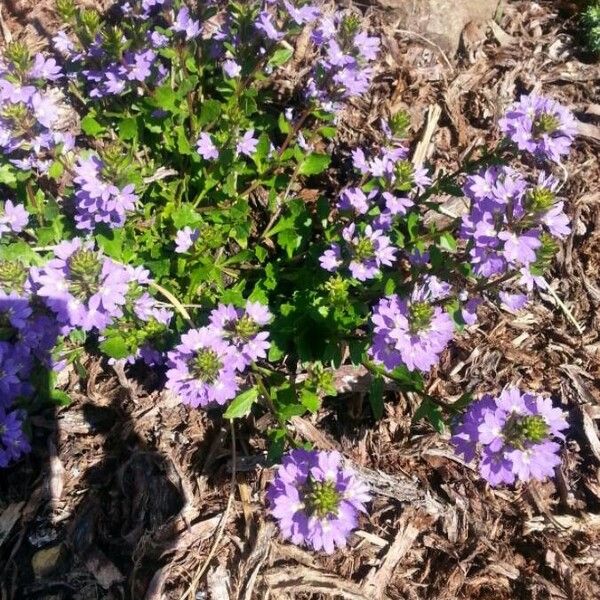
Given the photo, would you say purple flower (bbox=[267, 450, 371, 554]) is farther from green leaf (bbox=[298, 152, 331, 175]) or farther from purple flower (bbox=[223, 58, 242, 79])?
purple flower (bbox=[223, 58, 242, 79])

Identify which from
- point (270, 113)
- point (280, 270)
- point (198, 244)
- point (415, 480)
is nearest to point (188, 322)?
point (198, 244)

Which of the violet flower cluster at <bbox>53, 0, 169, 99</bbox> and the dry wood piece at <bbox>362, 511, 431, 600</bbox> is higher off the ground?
the violet flower cluster at <bbox>53, 0, 169, 99</bbox>

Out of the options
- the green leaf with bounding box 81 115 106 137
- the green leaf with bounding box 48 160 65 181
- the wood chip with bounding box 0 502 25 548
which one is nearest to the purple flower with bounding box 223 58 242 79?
the green leaf with bounding box 81 115 106 137

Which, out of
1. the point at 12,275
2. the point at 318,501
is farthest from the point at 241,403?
the point at 12,275

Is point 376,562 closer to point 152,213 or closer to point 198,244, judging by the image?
point 198,244

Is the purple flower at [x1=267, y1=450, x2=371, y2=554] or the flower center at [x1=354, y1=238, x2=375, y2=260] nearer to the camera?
the purple flower at [x1=267, y1=450, x2=371, y2=554]

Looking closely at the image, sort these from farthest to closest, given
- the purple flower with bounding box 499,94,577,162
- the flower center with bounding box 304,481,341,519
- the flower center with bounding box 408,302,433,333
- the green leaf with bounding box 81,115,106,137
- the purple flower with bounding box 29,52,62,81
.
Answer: the green leaf with bounding box 81,115,106,137
the purple flower with bounding box 29,52,62,81
the purple flower with bounding box 499,94,577,162
the flower center with bounding box 408,302,433,333
the flower center with bounding box 304,481,341,519

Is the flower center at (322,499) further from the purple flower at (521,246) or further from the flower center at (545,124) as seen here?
the flower center at (545,124)
